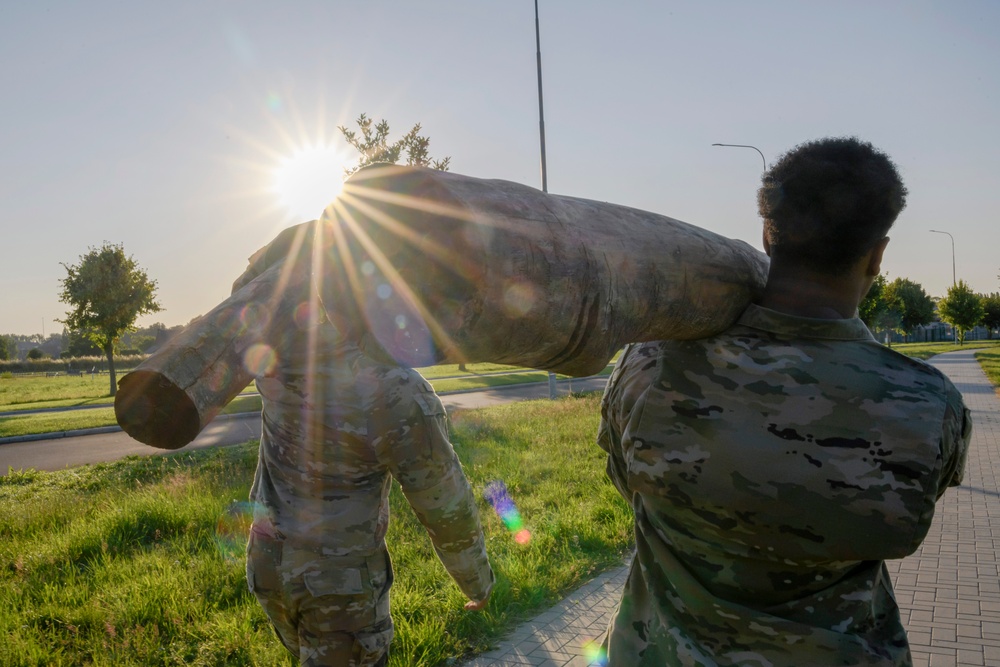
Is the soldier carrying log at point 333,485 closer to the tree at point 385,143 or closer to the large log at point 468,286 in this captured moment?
the large log at point 468,286

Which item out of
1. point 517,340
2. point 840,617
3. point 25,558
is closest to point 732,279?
point 517,340

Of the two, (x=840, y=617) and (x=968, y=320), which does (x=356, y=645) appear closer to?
(x=840, y=617)

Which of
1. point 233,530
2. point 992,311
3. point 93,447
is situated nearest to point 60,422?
point 93,447

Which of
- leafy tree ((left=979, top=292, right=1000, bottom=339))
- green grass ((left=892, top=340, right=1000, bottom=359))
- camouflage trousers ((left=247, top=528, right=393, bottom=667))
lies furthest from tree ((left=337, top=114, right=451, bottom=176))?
leafy tree ((left=979, top=292, right=1000, bottom=339))

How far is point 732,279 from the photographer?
4.88 feet

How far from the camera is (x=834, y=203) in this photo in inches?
57.7

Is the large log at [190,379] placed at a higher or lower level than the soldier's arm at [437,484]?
higher

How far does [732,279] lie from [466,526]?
63.9 inches

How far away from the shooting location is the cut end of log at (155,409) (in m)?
1.19

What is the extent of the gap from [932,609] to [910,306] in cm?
7519

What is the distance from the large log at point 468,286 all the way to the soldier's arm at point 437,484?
1.12m

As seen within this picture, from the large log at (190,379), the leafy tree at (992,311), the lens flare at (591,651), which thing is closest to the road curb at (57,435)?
the lens flare at (591,651)

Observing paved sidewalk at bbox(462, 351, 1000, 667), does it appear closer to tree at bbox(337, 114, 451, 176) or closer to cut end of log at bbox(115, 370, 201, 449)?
cut end of log at bbox(115, 370, 201, 449)

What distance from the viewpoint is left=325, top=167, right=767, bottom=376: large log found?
3.11 ft
